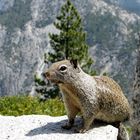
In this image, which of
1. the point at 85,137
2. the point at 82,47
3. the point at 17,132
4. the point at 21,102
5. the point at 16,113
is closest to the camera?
the point at 85,137

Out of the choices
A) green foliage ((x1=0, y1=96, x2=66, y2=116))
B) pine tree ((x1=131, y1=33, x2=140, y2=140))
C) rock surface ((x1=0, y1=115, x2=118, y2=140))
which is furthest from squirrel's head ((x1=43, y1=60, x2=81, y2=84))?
green foliage ((x1=0, y1=96, x2=66, y2=116))

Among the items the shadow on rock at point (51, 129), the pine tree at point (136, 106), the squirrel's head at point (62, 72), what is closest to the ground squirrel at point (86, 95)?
the squirrel's head at point (62, 72)

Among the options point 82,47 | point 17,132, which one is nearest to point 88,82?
point 17,132

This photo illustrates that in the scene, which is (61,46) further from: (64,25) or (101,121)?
(101,121)

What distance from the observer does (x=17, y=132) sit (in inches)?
390

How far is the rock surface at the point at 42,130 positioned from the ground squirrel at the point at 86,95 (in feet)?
0.59

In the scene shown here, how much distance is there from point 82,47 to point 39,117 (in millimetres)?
54013

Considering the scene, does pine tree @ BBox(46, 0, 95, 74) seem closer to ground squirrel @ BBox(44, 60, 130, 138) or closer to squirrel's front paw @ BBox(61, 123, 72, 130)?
squirrel's front paw @ BBox(61, 123, 72, 130)

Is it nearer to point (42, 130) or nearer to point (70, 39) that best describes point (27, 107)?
point (42, 130)

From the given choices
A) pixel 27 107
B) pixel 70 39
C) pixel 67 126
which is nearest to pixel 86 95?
pixel 67 126

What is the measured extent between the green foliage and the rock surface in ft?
17.8

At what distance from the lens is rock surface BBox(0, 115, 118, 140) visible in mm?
9172

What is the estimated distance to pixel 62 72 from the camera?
8781mm

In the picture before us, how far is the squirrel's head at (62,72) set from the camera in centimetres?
858
